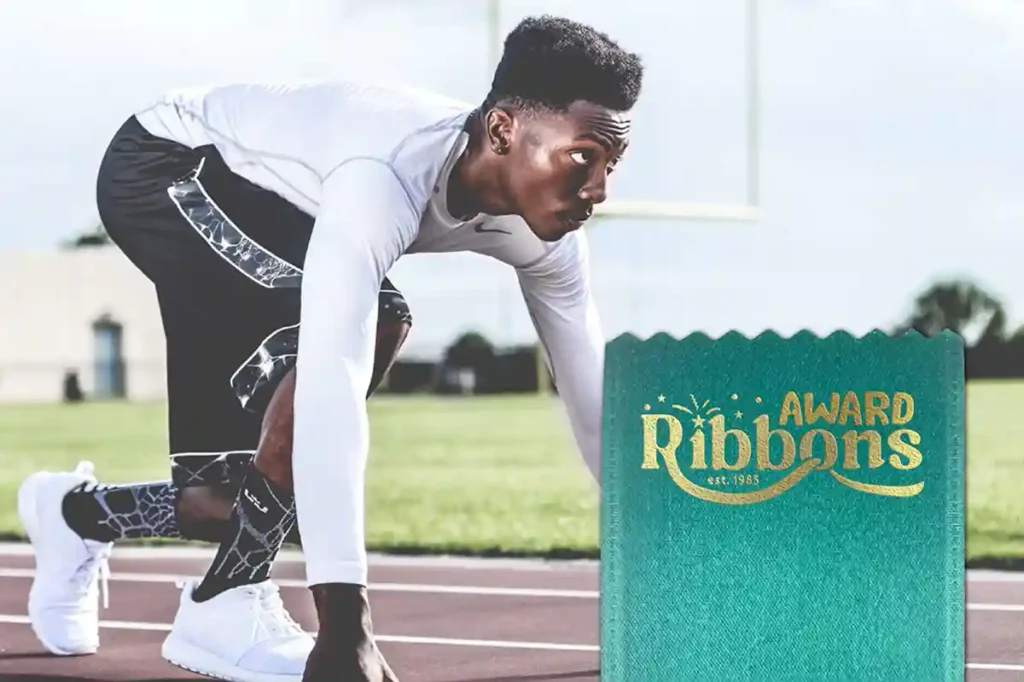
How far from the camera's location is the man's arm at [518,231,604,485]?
335 cm

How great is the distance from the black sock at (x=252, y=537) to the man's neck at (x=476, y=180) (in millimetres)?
642

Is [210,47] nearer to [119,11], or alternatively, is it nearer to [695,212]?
[119,11]

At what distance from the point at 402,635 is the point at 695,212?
46.2 inches

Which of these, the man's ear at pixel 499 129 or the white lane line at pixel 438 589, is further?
the white lane line at pixel 438 589

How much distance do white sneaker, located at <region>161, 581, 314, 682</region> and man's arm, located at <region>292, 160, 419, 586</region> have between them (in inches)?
14.8

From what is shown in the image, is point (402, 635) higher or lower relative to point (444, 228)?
lower

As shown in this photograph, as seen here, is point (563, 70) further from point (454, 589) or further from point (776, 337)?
point (454, 589)

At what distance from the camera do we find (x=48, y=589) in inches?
140

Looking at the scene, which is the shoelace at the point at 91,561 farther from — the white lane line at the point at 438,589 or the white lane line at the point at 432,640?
the white lane line at the point at 438,589

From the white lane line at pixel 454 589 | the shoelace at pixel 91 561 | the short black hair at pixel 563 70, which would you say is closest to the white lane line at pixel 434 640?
the shoelace at pixel 91 561

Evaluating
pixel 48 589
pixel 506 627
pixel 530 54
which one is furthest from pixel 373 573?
pixel 530 54

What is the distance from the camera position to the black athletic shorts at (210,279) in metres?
3.18

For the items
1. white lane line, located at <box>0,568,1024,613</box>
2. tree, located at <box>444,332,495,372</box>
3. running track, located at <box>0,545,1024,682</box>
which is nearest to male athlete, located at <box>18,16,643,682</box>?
running track, located at <box>0,545,1024,682</box>

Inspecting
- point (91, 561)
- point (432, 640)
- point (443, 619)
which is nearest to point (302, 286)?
point (91, 561)
